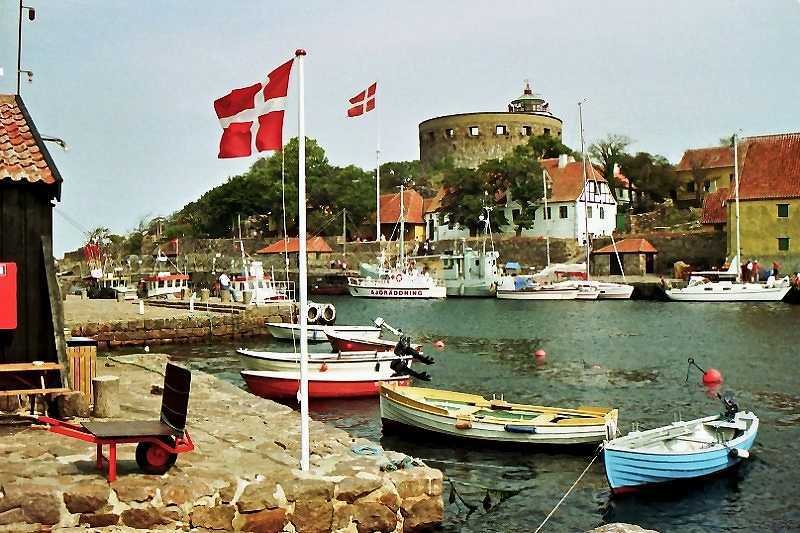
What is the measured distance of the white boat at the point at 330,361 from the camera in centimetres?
2289

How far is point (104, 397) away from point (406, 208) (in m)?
86.7

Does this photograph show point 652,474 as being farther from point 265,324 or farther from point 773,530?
point 265,324

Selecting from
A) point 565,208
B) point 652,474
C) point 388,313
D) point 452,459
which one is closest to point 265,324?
point 388,313

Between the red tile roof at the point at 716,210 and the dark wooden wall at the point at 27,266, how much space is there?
223 ft

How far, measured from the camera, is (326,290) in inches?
3374

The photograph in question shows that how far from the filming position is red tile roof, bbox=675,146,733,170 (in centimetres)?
9206

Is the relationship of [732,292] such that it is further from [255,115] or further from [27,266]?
[27,266]

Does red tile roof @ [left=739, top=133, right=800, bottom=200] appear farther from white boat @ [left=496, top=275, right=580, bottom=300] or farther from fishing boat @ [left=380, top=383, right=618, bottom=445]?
fishing boat @ [left=380, top=383, right=618, bottom=445]

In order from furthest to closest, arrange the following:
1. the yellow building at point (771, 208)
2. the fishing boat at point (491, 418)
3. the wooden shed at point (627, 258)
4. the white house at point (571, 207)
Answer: the white house at point (571, 207) → the wooden shed at point (627, 258) → the yellow building at point (771, 208) → the fishing boat at point (491, 418)

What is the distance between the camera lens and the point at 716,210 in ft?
249

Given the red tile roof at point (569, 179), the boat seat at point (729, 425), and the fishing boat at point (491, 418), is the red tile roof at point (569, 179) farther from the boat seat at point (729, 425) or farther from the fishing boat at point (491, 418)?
the boat seat at point (729, 425)

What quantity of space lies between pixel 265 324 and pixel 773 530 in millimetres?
31645

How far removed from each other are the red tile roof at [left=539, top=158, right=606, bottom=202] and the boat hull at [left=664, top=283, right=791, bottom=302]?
2406cm

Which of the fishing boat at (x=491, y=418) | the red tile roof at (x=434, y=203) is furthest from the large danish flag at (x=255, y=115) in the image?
the red tile roof at (x=434, y=203)
